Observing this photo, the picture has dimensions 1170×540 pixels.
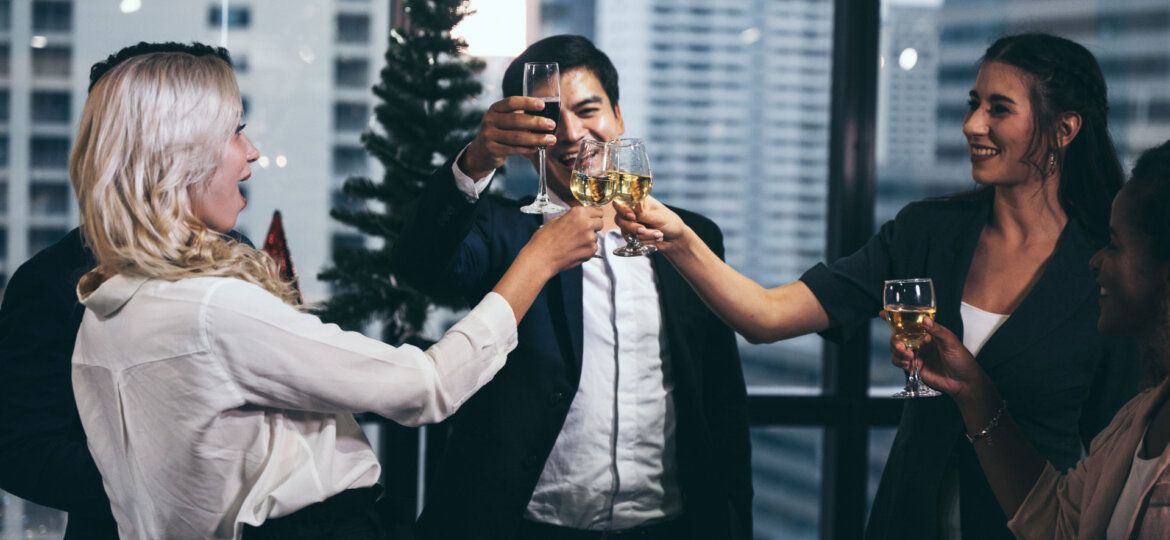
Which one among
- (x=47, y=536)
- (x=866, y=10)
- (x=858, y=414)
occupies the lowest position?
(x=47, y=536)

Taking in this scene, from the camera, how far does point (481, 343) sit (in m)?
1.43

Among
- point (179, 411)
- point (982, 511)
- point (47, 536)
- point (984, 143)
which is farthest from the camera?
point (47, 536)

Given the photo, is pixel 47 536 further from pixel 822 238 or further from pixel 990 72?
pixel 990 72

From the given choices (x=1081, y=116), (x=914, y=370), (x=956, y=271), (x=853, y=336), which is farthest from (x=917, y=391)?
(x=853, y=336)

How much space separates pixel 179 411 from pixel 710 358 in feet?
3.87

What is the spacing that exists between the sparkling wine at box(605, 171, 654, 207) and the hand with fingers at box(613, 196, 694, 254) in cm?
2

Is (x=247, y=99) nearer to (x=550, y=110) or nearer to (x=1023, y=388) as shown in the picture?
(x=550, y=110)

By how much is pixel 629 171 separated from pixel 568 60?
454 mm

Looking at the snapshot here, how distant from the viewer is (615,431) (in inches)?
73.3

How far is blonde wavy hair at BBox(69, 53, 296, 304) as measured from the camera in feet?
4.18

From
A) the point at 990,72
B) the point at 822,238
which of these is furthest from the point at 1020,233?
the point at 822,238

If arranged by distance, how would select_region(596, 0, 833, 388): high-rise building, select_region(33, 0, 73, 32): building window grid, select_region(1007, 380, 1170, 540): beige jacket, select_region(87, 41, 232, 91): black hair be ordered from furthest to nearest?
select_region(596, 0, 833, 388): high-rise building → select_region(33, 0, 73, 32): building window grid → select_region(87, 41, 232, 91): black hair → select_region(1007, 380, 1170, 540): beige jacket

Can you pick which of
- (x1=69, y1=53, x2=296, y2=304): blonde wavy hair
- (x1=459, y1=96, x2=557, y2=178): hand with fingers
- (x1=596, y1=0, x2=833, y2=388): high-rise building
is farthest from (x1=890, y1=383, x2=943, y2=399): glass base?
(x1=596, y1=0, x2=833, y2=388): high-rise building

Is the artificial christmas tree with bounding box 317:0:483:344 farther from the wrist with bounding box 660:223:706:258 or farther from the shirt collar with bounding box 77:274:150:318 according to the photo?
the shirt collar with bounding box 77:274:150:318
